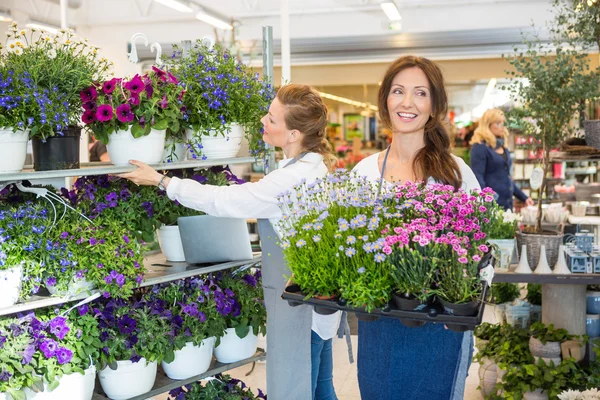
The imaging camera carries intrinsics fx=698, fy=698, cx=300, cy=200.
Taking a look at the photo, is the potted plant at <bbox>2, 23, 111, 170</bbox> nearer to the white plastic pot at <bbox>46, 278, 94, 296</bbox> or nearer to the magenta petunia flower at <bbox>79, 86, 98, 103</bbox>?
the magenta petunia flower at <bbox>79, 86, 98, 103</bbox>

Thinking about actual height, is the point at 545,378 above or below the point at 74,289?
below

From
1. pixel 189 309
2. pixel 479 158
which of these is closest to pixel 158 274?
pixel 189 309

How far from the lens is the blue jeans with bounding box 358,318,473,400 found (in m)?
2.01

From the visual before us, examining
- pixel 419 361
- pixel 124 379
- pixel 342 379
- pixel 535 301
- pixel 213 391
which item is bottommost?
pixel 342 379

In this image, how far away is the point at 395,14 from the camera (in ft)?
28.2

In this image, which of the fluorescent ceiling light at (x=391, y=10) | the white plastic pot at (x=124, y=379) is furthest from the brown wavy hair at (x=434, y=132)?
the fluorescent ceiling light at (x=391, y=10)

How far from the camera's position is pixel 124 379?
8.77 ft

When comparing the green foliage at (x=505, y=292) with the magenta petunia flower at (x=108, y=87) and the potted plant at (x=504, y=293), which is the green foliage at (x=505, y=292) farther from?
the magenta petunia flower at (x=108, y=87)

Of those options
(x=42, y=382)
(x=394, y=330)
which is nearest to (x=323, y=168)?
(x=394, y=330)

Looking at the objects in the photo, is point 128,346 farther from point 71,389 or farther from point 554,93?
point 554,93

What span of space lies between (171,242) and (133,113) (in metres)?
0.64

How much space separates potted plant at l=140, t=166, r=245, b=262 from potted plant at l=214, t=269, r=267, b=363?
0.26 meters

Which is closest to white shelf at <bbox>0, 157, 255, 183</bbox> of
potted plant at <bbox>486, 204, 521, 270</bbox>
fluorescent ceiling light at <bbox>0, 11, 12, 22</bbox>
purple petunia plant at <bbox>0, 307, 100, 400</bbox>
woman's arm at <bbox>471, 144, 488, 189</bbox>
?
purple petunia plant at <bbox>0, 307, 100, 400</bbox>

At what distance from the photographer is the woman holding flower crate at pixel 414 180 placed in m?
2.02
